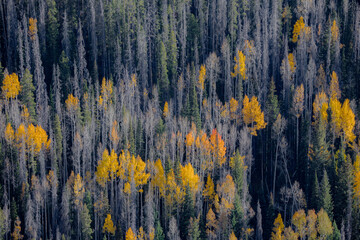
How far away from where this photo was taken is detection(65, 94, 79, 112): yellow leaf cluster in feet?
242

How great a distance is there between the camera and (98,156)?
70.0 metres

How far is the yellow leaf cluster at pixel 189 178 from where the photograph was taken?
64125mm

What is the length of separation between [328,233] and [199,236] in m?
14.2

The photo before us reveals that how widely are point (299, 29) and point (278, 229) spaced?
4514 centimetres

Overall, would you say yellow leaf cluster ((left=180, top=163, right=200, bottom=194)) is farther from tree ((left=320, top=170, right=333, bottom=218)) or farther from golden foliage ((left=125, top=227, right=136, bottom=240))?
tree ((left=320, top=170, right=333, bottom=218))

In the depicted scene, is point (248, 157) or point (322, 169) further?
point (248, 157)

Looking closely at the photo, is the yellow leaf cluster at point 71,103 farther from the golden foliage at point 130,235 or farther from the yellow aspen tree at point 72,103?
the golden foliage at point 130,235

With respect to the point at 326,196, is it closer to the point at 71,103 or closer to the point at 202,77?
the point at 202,77

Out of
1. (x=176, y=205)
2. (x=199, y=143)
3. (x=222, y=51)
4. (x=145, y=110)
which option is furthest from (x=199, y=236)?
(x=222, y=51)

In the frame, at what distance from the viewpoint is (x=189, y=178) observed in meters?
64.4

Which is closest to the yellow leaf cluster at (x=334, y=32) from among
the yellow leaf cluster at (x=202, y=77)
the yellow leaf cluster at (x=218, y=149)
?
the yellow leaf cluster at (x=202, y=77)

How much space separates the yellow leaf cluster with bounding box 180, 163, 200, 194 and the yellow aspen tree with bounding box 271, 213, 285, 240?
35.2 feet

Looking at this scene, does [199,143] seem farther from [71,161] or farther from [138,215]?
[71,161]

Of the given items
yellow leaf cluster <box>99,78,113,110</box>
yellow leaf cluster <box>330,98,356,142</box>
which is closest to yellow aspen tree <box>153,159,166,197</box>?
yellow leaf cluster <box>99,78,113,110</box>
